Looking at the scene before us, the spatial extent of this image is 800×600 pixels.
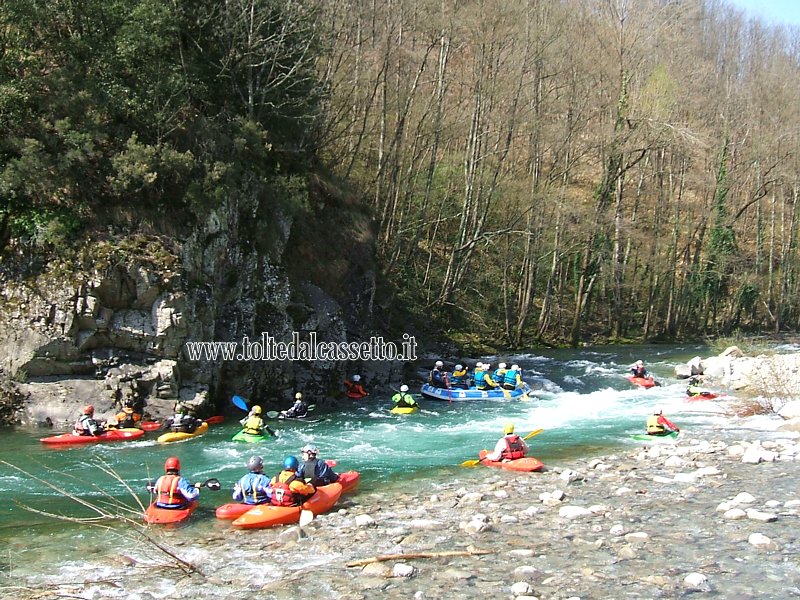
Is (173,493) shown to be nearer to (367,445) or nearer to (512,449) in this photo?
(367,445)

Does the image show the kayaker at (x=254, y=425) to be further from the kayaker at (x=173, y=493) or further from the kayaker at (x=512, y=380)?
the kayaker at (x=512, y=380)

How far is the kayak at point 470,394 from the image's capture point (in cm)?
1845

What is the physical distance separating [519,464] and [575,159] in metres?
19.0

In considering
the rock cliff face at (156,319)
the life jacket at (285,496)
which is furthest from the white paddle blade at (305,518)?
the rock cliff face at (156,319)

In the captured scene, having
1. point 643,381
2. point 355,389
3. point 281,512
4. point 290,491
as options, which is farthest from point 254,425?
point 643,381

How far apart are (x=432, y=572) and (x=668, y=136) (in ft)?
79.5

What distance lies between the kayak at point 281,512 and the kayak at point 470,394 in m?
9.31

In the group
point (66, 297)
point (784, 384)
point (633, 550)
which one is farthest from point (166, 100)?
point (784, 384)

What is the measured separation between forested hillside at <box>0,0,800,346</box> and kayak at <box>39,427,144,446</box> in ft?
13.4

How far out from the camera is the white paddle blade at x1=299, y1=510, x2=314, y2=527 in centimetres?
859

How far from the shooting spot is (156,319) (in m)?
14.7

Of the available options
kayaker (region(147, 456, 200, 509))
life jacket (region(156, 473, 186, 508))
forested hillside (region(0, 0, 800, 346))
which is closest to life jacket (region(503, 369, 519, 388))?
forested hillside (region(0, 0, 800, 346))

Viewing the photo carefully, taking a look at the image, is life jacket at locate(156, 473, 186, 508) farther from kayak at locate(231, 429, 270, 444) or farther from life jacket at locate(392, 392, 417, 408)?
life jacket at locate(392, 392, 417, 408)

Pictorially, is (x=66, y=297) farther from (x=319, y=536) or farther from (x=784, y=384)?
(x=784, y=384)
